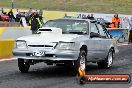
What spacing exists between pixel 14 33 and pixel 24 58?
9111 mm

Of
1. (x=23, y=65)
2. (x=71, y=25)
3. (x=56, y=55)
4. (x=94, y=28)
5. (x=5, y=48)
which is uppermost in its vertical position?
(x=71, y=25)

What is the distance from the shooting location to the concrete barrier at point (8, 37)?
57.1ft

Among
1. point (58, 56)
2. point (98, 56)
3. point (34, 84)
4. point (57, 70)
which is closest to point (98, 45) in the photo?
point (98, 56)

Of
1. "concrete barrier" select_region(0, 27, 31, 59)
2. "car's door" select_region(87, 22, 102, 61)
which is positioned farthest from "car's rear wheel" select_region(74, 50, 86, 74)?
"concrete barrier" select_region(0, 27, 31, 59)

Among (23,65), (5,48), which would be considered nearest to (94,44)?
(23,65)

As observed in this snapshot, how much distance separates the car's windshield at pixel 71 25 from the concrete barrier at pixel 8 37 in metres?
4.80

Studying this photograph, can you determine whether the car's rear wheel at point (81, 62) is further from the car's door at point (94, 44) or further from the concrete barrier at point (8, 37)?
the concrete barrier at point (8, 37)

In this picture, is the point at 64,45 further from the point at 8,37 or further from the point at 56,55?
the point at 8,37

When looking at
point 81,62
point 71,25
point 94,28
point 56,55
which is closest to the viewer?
point 56,55

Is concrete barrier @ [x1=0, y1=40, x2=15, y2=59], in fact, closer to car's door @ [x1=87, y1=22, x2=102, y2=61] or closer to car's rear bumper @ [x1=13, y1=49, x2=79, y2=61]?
car's door @ [x1=87, y1=22, x2=102, y2=61]

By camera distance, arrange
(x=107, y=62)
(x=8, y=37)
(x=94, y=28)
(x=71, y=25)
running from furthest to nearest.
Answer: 1. (x=8, y=37)
2. (x=107, y=62)
3. (x=94, y=28)
4. (x=71, y=25)

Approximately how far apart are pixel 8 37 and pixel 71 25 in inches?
308

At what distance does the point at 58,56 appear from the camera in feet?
36.9

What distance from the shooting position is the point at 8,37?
2000 centimetres
